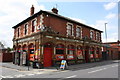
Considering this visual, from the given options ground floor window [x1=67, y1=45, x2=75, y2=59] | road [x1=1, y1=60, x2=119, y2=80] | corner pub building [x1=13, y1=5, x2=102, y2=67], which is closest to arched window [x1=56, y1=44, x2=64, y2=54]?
corner pub building [x1=13, y1=5, x2=102, y2=67]

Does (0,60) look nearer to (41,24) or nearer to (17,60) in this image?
(17,60)

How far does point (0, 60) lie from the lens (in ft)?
100

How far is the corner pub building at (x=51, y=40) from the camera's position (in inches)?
701

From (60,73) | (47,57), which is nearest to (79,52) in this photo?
(47,57)

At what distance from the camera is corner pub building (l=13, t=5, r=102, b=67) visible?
58.4ft

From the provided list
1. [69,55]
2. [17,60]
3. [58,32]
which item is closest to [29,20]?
[58,32]

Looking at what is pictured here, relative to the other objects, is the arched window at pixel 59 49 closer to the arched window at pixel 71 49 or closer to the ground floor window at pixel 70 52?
the ground floor window at pixel 70 52

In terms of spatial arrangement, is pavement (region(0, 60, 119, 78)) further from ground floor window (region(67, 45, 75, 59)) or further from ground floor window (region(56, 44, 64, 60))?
ground floor window (region(67, 45, 75, 59))

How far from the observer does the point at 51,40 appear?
60.1ft

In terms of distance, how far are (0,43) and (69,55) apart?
203ft

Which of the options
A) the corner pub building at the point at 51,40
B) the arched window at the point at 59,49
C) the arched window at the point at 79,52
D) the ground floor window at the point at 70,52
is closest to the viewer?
the corner pub building at the point at 51,40

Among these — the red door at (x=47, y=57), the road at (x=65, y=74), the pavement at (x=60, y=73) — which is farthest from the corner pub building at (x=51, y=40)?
the road at (x=65, y=74)

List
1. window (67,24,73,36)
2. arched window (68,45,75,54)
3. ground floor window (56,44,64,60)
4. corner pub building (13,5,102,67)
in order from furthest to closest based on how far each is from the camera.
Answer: window (67,24,73,36) → arched window (68,45,75,54) → ground floor window (56,44,64,60) → corner pub building (13,5,102,67)

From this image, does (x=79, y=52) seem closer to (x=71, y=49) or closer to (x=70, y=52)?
(x=71, y=49)
